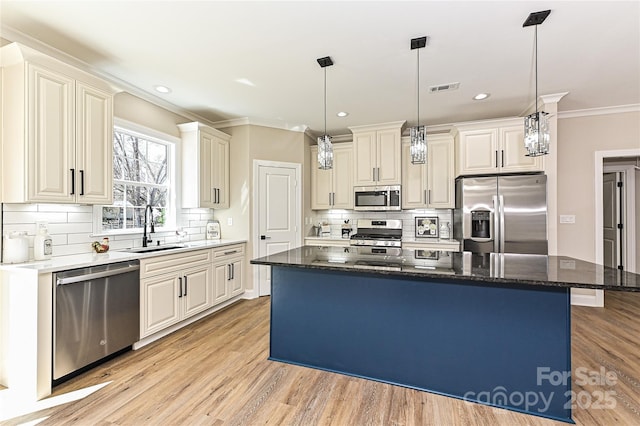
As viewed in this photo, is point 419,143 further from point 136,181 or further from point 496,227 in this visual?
point 136,181

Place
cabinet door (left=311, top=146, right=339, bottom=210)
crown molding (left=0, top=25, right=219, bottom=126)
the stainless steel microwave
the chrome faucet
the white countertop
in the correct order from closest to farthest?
the white countertop
crown molding (left=0, top=25, right=219, bottom=126)
the chrome faucet
the stainless steel microwave
cabinet door (left=311, top=146, right=339, bottom=210)

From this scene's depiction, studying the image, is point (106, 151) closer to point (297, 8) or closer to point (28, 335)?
point (28, 335)

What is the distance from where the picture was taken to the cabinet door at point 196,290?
10.6 feet

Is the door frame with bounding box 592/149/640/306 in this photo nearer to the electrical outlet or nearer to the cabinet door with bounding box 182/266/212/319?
the electrical outlet

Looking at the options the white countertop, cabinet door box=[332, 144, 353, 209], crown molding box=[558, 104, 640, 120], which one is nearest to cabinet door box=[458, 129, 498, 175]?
crown molding box=[558, 104, 640, 120]

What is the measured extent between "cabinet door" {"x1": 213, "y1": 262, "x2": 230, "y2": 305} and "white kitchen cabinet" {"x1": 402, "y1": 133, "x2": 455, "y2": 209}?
9.31 ft

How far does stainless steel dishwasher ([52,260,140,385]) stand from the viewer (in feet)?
6.93

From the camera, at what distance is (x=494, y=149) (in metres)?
3.88

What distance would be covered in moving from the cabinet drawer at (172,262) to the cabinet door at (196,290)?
3.9 inches

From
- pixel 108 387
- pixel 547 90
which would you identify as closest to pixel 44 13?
pixel 108 387

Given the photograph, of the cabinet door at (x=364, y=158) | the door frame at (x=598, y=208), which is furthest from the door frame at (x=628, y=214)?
the cabinet door at (x=364, y=158)

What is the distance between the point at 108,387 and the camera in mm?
2162

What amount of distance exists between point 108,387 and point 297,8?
3061mm

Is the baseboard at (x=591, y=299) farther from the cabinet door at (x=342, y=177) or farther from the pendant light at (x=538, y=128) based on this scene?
the cabinet door at (x=342, y=177)
